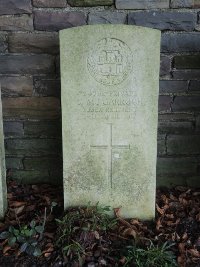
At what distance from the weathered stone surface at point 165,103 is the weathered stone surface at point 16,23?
116 centimetres

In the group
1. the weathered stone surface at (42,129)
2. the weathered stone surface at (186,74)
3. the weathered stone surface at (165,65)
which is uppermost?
the weathered stone surface at (165,65)

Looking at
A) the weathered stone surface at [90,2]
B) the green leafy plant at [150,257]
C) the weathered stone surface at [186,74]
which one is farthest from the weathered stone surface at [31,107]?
the green leafy plant at [150,257]

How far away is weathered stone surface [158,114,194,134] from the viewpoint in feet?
10.6

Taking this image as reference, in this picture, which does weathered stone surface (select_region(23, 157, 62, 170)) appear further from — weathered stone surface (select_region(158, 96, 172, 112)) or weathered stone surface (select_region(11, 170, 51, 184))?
weathered stone surface (select_region(158, 96, 172, 112))

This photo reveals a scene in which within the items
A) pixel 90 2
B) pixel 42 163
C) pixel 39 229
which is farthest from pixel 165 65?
pixel 39 229

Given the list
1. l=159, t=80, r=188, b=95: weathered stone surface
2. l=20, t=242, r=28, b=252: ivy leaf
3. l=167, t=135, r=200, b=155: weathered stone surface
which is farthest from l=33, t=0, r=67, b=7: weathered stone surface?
l=20, t=242, r=28, b=252: ivy leaf

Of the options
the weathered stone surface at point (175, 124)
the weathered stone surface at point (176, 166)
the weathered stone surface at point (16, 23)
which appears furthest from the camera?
the weathered stone surface at point (176, 166)

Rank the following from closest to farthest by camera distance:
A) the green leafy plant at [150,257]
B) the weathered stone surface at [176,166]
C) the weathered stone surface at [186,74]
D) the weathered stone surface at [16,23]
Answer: the green leafy plant at [150,257] < the weathered stone surface at [16,23] < the weathered stone surface at [186,74] < the weathered stone surface at [176,166]

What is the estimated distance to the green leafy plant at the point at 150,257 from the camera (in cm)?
250

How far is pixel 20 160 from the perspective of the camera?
337 centimetres

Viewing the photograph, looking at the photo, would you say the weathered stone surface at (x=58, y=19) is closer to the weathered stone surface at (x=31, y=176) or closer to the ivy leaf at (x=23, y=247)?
the weathered stone surface at (x=31, y=176)

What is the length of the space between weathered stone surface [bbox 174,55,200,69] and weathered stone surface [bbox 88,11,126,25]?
53 cm

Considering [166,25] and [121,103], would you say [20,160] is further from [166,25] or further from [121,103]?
[166,25]

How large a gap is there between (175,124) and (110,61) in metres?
0.89
